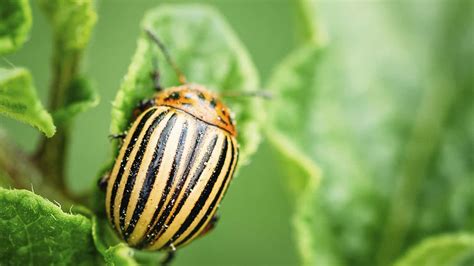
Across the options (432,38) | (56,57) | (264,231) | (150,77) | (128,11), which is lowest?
(56,57)

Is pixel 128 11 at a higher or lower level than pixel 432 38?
higher

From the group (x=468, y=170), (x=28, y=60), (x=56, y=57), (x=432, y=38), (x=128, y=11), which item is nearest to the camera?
(x=56, y=57)

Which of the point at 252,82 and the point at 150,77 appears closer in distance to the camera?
the point at 150,77

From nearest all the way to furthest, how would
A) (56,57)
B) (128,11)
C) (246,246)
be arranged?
(56,57) < (246,246) < (128,11)

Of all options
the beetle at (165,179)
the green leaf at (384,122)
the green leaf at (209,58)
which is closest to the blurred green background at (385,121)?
the green leaf at (384,122)

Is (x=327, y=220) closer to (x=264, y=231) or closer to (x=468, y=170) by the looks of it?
(x=468, y=170)

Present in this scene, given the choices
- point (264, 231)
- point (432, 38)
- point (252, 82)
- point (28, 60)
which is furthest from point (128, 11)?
point (252, 82)

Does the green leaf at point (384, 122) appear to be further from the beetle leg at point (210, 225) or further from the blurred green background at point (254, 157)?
the blurred green background at point (254, 157)
